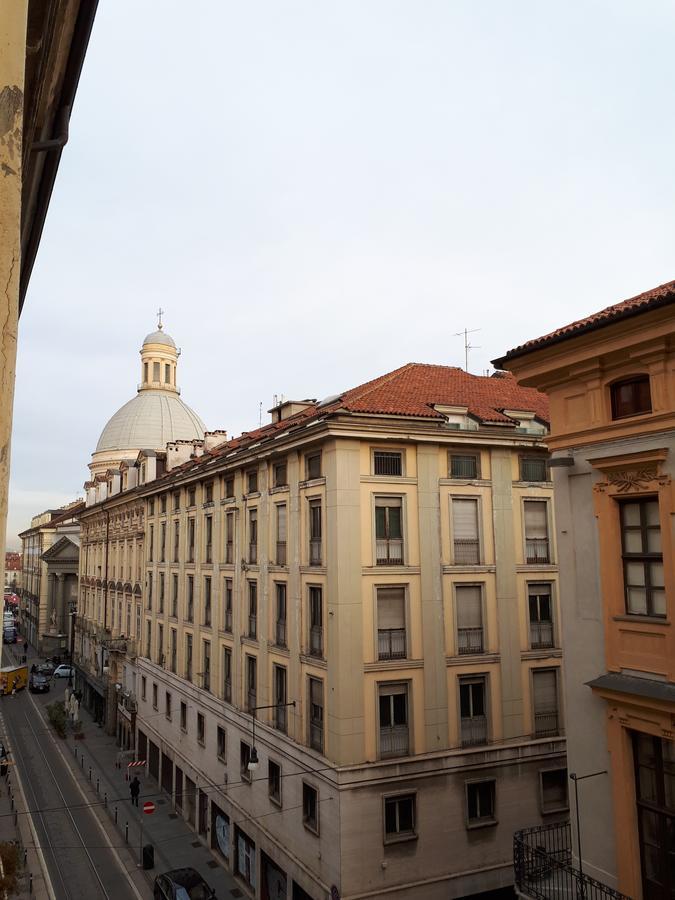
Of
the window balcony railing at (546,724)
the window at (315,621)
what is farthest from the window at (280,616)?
the window balcony railing at (546,724)

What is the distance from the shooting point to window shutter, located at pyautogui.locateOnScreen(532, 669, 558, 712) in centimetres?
2511

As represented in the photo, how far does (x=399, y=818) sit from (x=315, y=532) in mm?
9502

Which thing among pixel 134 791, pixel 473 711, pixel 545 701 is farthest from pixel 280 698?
pixel 134 791

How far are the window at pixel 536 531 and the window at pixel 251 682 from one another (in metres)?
11.8

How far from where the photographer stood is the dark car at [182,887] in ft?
80.4

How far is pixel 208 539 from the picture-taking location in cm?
3491

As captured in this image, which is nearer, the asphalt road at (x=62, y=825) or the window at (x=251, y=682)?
the asphalt road at (x=62, y=825)

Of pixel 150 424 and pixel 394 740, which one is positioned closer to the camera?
pixel 394 740

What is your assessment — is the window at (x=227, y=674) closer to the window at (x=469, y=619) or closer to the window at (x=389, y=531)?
the window at (x=389, y=531)

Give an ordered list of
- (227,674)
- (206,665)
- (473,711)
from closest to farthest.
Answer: (473,711)
(227,674)
(206,665)

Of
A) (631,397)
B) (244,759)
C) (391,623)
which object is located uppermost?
(631,397)

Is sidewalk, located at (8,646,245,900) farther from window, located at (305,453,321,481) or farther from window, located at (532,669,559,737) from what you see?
window, located at (305,453,321,481)

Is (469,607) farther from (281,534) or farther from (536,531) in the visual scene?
(281,534)

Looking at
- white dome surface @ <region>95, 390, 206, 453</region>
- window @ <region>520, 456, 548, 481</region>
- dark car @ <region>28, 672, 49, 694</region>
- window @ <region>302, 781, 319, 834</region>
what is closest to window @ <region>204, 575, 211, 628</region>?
window @ <region>302, 781, 319, 834</region>
